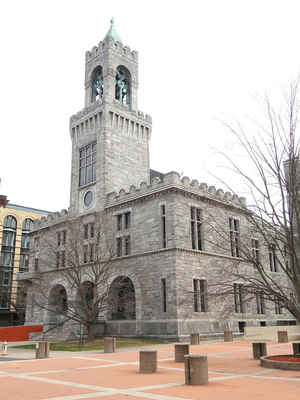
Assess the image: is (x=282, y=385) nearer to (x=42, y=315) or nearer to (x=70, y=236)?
(x=70, y=236)

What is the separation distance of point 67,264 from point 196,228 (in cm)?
1297

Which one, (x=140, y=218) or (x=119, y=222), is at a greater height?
(x=119, y=222)

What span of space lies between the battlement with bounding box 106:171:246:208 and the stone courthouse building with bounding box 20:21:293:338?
0.32ft

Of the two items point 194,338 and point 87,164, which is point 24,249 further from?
point 194,338

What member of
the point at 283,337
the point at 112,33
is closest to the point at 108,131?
the point at 112,33

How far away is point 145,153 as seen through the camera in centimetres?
4466

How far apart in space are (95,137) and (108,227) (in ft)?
34.7

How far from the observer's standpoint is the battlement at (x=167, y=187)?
33750 millimetres

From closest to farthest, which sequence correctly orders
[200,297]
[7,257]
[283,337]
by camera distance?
1. [283,337]
2. [200,297]
3. [7,257]

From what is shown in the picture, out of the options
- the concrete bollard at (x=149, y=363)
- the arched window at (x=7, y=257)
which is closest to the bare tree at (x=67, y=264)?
the concrete bollard at (x=149, y=363)

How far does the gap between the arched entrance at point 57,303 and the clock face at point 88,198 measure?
976cm

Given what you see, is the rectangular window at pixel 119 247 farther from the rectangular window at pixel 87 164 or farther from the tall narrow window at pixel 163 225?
the rectangular window at pixel 87 164

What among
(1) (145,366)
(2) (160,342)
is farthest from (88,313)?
(1) (145,366)

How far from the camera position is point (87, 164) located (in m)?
43.4
